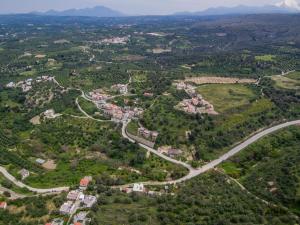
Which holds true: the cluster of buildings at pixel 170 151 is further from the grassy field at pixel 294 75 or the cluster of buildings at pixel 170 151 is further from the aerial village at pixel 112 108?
the grassy field at pixel 294 75

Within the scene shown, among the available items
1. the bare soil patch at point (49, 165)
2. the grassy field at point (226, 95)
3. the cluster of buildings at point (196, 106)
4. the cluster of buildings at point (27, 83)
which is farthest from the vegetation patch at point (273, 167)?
A: the cluster of buildings at point (27, 83)

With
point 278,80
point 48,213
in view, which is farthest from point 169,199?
point 278,80

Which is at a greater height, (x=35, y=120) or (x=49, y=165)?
(x=49, y=165)

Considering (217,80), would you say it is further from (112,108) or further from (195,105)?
(112,108)

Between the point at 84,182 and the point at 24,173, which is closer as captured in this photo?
the point at 84,182

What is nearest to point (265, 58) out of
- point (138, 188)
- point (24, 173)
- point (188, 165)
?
point (188, 165)

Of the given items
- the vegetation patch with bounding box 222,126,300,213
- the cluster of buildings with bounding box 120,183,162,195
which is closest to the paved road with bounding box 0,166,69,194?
the cluster of buildings with bounding box 120,183,162,195

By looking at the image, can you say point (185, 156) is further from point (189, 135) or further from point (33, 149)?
point (33, 149)
